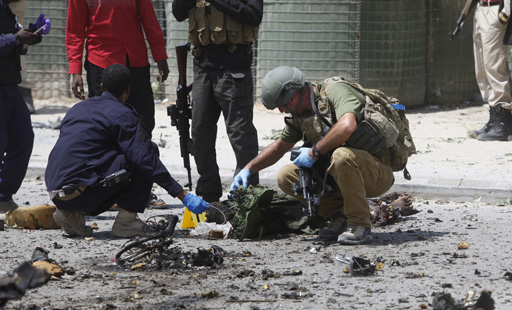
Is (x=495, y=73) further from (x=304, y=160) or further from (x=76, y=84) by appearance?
(x=76, y=84)

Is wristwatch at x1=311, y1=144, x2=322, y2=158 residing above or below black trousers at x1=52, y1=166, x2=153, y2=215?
above

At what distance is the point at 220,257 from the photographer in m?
5.16

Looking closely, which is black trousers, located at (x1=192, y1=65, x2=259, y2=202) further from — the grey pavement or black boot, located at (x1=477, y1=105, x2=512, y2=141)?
black boot, located at (x1=477, y1=105, x2=512, y2=141)

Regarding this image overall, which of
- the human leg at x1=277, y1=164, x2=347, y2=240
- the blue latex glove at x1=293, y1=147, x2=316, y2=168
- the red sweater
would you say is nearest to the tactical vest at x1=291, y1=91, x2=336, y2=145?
the blue latex glove at x1=293, y1=147, x2=316, y2=168

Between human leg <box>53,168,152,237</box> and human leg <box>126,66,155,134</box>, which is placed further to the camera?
human leg <box>126,66,155,134</box>

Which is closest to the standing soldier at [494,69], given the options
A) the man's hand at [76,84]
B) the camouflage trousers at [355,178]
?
the camouflage trousers at [355,178]

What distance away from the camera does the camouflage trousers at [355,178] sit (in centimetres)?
546

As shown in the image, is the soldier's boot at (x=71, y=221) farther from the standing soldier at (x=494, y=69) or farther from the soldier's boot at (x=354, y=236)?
the standing soldier at (x=494, y=69)

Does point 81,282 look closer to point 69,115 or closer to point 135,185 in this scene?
point 135,185

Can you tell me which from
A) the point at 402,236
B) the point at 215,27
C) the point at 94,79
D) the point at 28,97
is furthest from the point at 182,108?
the point at 28,97

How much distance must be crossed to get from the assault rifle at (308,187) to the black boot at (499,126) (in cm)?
426

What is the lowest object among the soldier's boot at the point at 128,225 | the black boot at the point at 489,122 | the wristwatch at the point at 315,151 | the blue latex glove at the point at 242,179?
the soldier's boot at the point at 128,225

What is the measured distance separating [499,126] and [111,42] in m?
4.66

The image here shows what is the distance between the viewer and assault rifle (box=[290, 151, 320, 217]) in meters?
5.59
